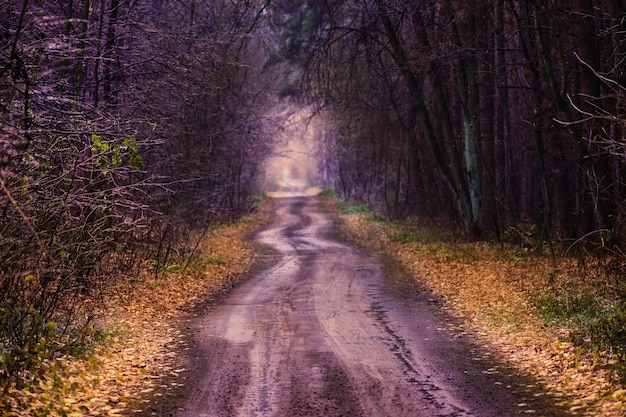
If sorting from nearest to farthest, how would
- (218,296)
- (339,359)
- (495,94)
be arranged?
(339,359), (218,296), (495,94)

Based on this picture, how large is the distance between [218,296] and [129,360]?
233 inches

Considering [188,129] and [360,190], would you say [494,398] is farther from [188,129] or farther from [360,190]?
[360,190]

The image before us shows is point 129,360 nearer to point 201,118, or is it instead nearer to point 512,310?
point 512,310

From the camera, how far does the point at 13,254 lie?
25.2 ft

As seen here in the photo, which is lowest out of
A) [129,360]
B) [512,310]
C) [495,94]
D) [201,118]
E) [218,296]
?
[218,296]

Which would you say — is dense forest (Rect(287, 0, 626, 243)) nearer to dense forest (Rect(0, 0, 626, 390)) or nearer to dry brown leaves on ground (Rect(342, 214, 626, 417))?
dense forest (Rect(0, 0, 626, 390))

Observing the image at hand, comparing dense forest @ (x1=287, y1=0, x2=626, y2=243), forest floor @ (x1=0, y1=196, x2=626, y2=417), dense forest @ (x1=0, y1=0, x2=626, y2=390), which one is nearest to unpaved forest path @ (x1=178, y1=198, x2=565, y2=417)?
forest floor @ (x1=0, y1=196, x2=626, y2=417)

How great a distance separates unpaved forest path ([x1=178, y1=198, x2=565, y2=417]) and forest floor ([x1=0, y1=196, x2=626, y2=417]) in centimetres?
41

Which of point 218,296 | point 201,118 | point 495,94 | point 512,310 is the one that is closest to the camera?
point 512,310

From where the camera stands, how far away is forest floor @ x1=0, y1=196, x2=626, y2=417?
7.26 m

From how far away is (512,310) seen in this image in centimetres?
1205

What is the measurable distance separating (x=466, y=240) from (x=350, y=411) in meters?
16.7

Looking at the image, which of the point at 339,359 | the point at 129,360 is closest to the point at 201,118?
the point at 129,360

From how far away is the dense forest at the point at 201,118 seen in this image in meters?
8.15
